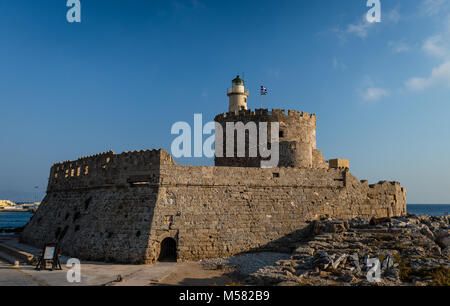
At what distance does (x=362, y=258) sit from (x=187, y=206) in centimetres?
944

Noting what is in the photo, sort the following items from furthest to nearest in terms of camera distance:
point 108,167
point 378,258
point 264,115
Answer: point 264,115, point 108,167, point 378,258

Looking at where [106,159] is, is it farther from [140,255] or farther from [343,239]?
[343,239]

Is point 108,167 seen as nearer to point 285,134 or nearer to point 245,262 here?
point 245,262

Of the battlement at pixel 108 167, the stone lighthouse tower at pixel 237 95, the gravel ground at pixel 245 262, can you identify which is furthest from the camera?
the stone lighthouse tower at pixel 237 95

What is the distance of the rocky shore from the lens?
12.6 m

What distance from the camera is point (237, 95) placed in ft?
106

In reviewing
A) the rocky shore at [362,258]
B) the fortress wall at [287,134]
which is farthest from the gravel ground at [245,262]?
the fortress wall at [287,134]

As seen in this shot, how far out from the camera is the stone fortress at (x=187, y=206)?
1845 centimetres

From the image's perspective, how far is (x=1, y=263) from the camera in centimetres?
1762

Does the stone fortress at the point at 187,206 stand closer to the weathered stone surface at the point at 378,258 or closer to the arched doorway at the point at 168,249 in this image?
the arched doorway at the point at 168,249

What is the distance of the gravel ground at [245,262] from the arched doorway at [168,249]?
88.4 inches

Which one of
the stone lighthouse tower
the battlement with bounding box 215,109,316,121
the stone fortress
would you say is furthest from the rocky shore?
the stone lighthouse tower

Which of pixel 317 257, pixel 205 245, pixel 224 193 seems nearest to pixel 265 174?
pixel 224 193

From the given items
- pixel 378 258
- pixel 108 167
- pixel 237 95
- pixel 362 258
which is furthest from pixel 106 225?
pixel 237 95
